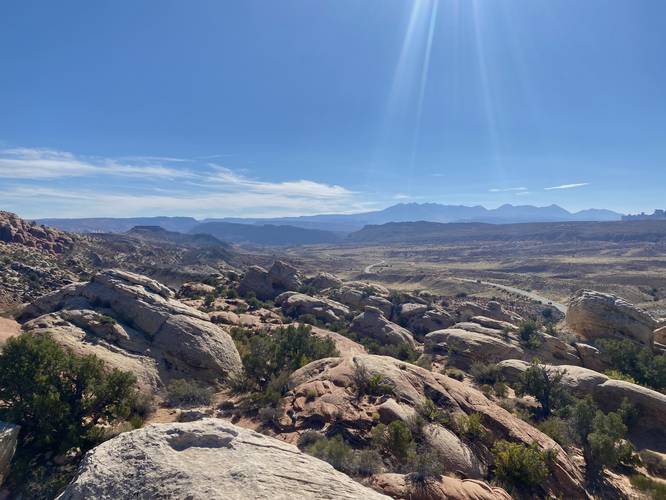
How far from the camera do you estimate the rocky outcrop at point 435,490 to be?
9758mm

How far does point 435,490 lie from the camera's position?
9.91 m

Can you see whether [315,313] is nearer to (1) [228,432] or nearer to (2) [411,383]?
(2) [411,383]

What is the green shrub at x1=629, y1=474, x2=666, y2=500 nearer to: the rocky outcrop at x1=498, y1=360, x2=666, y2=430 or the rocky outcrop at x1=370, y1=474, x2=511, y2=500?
the rocky outcrop at x1=498, y1=360, x2=666, y2=430

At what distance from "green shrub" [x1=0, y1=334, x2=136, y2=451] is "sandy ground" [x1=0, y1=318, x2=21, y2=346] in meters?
6.27

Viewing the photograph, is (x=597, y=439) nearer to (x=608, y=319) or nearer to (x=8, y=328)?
(x=608, y=319)

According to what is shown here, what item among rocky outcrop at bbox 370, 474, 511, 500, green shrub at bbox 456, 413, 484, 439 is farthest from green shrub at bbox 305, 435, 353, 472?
green shrub at bbox 456, 413, 484, 439

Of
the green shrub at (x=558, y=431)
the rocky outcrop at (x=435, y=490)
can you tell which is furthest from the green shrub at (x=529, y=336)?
the rocky outcrop at (x=435, y=490)

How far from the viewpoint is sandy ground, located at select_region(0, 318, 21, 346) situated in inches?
704

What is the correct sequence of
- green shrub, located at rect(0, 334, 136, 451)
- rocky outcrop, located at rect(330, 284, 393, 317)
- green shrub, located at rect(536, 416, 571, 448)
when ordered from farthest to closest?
rocky outcrop, located at rect(330, 284, 393, 317)
green shrub, located at rect(536, 416, 571, 448)
green shrub, located at rect(0, 334, 136, 451)

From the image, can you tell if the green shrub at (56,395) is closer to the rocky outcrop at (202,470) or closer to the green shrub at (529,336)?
→ the rocky outcrop at (202,470)

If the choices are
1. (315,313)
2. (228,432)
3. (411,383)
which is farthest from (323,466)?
(315,313)

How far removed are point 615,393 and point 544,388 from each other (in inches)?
188

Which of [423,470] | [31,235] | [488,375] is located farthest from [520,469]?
[31,235]

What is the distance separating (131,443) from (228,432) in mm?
2238
